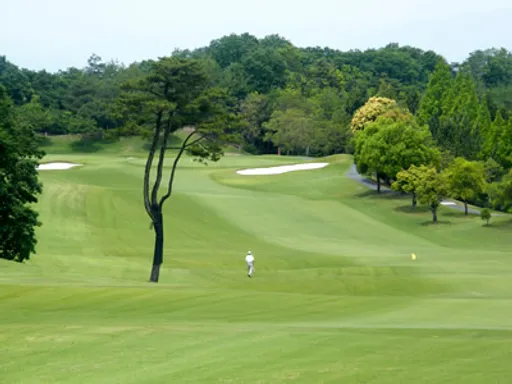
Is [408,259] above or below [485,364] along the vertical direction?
below

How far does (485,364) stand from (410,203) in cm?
6555

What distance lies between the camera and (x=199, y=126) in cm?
3847

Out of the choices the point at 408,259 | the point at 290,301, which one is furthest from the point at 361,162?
the point at 290,301

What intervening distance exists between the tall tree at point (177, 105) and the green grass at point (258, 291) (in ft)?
18.4

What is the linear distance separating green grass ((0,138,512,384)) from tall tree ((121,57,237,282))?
562 centimetres

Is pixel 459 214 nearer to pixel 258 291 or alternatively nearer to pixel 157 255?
pixel 157 255

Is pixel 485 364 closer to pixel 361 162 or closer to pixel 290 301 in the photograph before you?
pixel 290 301

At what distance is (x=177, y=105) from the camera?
126 feet

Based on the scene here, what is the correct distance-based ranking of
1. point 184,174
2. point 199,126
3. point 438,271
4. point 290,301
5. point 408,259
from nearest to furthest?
point 290,301
point 199,126
point 438,271
point 408,259
point 184,174

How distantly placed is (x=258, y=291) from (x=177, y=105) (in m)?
10.3

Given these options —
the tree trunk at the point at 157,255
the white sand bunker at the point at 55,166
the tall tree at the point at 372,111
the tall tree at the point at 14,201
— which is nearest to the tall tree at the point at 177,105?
the tree trunk at the point at 157,255

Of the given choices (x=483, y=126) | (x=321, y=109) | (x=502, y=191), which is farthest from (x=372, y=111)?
(x=502, y=191)

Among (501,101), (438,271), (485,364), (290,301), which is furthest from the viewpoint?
(501,101)

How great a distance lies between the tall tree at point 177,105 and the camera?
37562 millimetres
